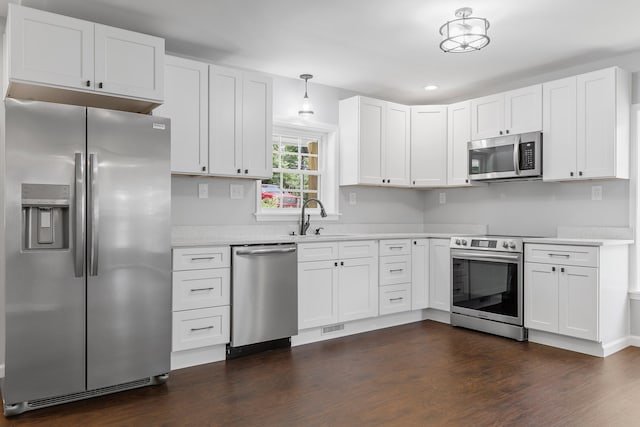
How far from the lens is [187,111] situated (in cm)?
370

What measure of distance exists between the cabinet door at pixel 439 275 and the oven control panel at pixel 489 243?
0.47 ft

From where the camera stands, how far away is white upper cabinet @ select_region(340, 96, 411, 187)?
486 centimetres

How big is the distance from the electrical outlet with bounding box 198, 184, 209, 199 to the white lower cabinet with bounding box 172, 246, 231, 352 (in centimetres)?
73

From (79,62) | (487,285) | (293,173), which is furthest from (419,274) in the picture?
(79,62)

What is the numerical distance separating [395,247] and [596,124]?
81.3 inches

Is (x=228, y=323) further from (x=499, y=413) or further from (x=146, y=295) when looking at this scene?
(x=499, y=413)

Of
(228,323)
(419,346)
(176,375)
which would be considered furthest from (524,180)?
(176,375)

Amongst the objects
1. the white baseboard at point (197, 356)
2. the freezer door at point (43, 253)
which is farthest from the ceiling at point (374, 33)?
the white baseboard at point (197, 356)

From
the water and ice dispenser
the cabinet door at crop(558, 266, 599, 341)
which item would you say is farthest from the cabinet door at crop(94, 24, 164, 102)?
the cabinet door at crop(558, 266, 599, 341)

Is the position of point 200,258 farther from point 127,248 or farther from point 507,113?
point 507,113

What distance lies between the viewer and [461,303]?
4.61 m

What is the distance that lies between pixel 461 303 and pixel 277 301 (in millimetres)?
1939

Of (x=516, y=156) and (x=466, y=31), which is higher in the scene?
(x=466, y=31)

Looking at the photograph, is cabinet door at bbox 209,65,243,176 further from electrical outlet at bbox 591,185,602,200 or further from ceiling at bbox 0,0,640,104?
electrical outlet at bbox 591,185,602,200
